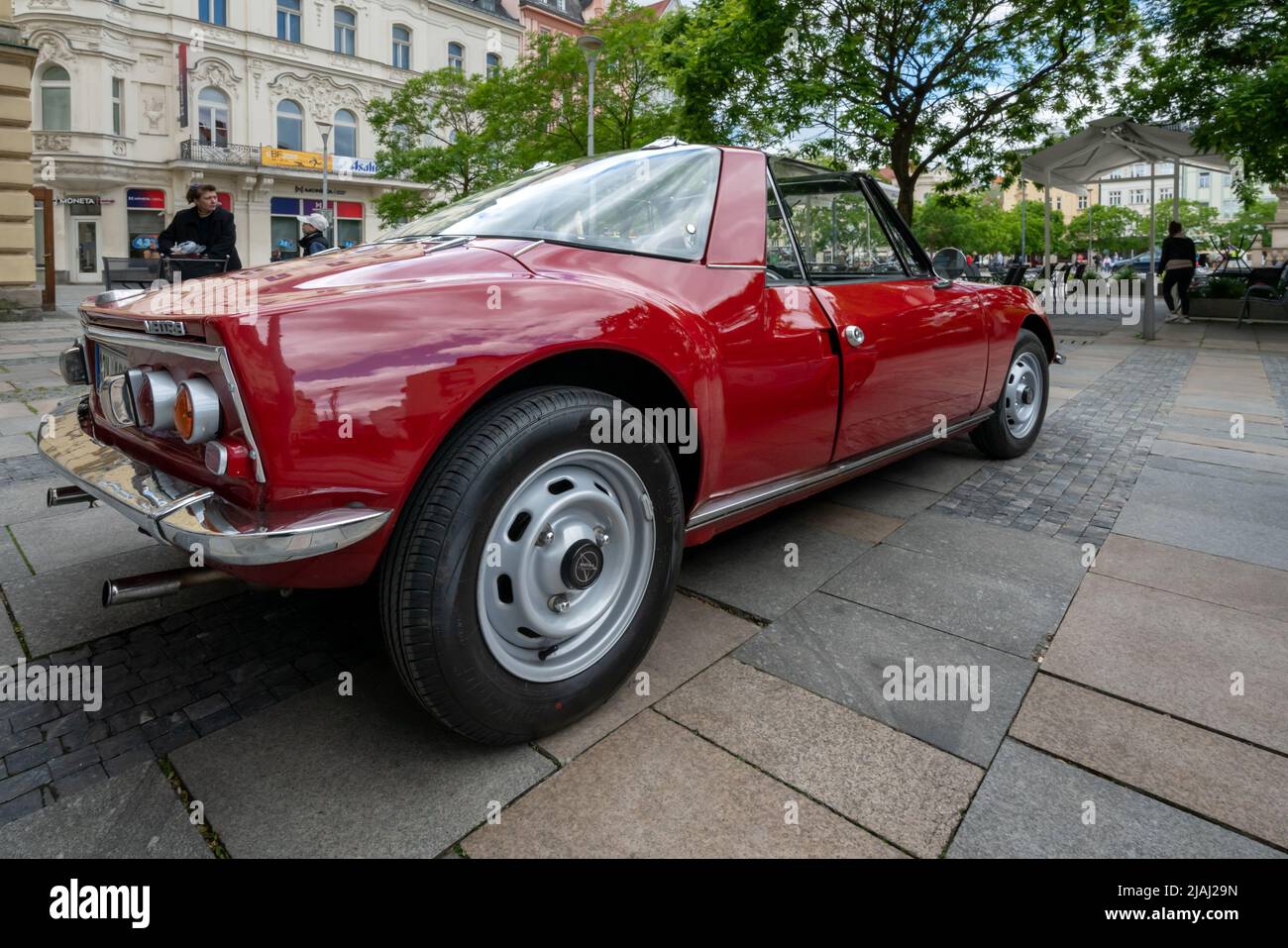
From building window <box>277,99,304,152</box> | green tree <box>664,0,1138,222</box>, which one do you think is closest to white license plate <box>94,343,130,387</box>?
green tree <box>664,0,1138,222</box>

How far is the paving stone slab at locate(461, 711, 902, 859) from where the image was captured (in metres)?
1.65

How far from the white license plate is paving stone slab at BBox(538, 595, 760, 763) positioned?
57.7 inches

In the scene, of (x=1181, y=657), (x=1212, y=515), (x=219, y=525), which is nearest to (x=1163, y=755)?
(x=1181, y=657)

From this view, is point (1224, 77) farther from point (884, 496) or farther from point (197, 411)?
point (197, 411)

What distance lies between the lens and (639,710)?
2.15 meters

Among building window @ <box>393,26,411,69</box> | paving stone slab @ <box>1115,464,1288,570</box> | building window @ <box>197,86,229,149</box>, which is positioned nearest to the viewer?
paving stone slab @ <box>1115,464,1288,570</box>

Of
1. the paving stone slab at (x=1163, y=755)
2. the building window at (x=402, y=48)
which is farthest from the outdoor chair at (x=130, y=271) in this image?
the building window at (x=402, y=48)

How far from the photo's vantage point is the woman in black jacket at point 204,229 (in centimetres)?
856

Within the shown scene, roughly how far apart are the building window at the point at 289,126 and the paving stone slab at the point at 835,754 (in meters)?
38.6

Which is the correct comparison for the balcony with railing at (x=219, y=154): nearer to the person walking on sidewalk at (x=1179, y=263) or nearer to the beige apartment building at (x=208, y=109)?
the beige apartment building at (x=208, y=109)

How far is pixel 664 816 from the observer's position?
1743 mm

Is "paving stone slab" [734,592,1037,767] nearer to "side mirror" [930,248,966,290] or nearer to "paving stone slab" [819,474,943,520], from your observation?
"paving stone slab" [819,474,943,520]

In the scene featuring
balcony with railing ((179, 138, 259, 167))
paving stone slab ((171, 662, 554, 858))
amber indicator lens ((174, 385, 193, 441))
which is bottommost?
paving stone slab ((171, 662, 554, 858))

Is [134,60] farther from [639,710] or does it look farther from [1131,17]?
[639,710]
